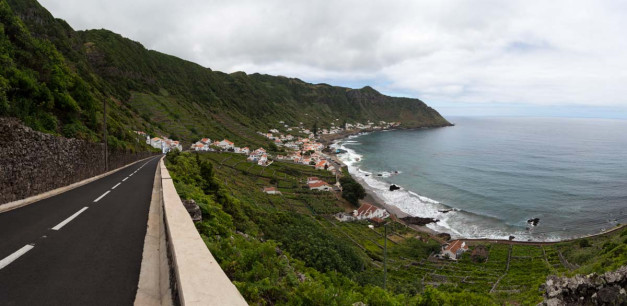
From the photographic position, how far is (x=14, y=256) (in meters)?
5.27

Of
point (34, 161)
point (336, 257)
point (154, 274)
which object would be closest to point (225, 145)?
point (336, 257)

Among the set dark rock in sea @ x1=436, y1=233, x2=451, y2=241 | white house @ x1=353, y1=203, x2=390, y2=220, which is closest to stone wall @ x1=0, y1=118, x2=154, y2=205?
white house @ x1=353, y1=203, x2=390, y2=220

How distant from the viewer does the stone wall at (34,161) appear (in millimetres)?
10258

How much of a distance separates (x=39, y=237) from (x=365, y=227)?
4715 centimetres

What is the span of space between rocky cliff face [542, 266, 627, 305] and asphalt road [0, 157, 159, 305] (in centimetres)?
1426

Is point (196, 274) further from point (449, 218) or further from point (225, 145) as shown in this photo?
point (225, 145)

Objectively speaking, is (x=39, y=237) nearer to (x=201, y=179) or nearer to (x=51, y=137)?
(x=51, y=137)

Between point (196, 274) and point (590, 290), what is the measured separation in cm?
1423

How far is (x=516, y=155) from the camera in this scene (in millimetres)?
114688

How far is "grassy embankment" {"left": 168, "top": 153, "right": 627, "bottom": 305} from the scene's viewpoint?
6.35m

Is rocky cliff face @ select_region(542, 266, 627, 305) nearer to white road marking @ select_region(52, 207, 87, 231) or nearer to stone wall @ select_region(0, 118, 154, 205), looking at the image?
white road marking @ select_region(52, 207, 87, 231)

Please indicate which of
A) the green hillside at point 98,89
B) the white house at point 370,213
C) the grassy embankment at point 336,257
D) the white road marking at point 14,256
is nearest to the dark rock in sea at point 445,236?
the grassy embankment at point 336,257

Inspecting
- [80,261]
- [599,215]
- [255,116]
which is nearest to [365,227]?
[599,215]

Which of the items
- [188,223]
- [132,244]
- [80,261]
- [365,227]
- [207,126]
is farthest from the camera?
[207,126]
